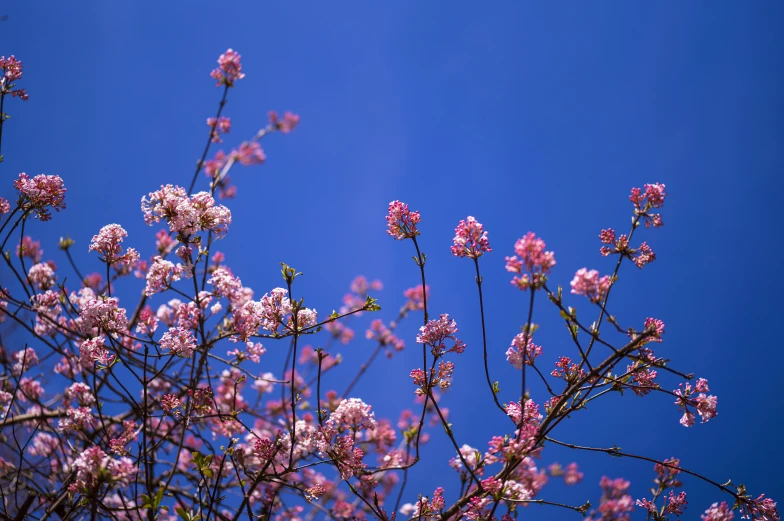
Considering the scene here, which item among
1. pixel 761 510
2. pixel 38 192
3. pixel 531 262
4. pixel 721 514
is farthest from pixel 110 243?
pixel 721 514

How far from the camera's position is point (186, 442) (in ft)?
17.5

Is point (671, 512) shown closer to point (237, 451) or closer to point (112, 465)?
point (237, 451)

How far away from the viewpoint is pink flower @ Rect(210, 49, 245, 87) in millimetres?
3844

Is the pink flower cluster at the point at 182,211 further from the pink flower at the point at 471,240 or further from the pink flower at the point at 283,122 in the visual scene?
the pink flower at the point at 283,122

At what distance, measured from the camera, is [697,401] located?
2152mm

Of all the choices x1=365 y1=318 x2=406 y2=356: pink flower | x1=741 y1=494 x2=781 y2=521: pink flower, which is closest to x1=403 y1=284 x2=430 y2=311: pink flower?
x1=365 y1=318 x2=406 y2=356: pink flower

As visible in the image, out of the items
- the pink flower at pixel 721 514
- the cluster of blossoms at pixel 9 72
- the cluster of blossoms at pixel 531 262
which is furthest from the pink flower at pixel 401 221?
the cluster of blossoms at pixel 9 72

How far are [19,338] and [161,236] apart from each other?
5.24 feet

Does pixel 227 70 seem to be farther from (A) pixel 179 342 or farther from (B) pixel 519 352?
(B) pixel 519 352

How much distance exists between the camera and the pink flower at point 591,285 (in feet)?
5.90

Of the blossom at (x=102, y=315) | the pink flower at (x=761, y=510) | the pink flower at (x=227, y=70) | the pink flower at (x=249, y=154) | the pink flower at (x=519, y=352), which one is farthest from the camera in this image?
the pink flower at (x=249, y=154)

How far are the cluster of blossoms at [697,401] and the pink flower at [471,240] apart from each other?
112cm

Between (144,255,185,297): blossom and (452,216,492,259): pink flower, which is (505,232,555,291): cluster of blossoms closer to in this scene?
(452,216,492,259): pink flower

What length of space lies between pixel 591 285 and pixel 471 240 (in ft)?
1.71
